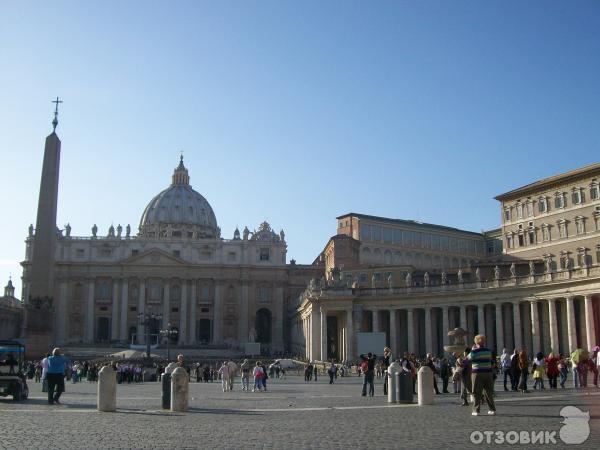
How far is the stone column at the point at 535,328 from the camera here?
52594 mm

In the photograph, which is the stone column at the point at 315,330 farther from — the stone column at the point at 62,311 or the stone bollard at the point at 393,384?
the stone column at the point at 62,311

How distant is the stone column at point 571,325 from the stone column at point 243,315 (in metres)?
64.9

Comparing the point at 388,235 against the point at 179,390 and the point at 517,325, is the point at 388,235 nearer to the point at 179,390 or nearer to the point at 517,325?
the point at 517,325

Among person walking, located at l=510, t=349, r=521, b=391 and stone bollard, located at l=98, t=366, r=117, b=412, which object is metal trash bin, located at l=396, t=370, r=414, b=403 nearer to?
person walking, located at l=510, t=349, r=521, b=391

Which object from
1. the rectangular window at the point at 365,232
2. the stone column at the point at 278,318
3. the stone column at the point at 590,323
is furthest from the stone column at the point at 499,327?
the stone column at the point at 278,318

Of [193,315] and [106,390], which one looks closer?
[106,390]

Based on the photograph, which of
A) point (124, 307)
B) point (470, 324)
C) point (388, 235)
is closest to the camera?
point (470, 324)

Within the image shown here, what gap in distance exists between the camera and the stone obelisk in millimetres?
37969

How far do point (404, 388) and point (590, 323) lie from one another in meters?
33.2

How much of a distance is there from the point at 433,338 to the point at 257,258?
5350 cm

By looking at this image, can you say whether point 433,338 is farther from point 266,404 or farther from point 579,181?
point 266,404

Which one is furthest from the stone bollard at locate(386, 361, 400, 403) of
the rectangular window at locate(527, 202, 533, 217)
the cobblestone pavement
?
the rectangular window at locate(527, 202, 533, 217)

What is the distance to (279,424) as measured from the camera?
1460 cm

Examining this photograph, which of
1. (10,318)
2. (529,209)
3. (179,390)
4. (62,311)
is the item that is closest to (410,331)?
(529,209)
